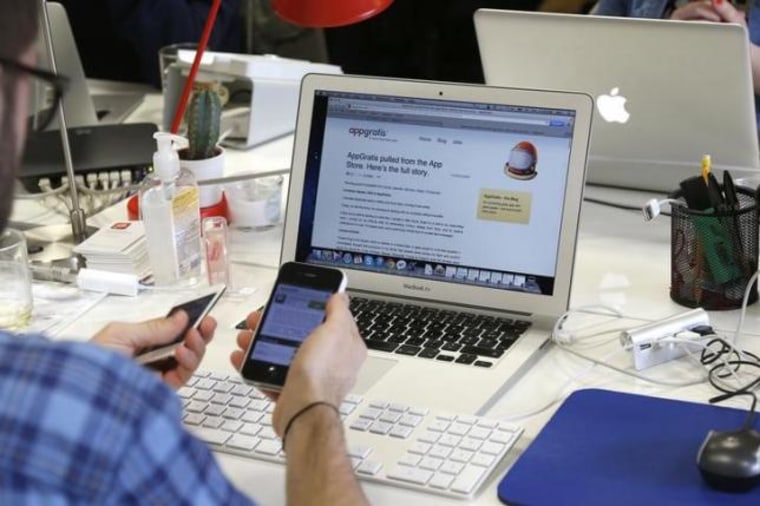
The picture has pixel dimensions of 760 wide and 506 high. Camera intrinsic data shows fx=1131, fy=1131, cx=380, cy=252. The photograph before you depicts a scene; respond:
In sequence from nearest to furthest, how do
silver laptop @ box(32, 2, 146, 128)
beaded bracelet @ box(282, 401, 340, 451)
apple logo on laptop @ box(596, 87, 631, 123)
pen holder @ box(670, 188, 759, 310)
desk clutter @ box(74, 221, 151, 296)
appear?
beaded bracelet @ box(282, 401, 340, 451) → pen holder @ box(670, 188, 759, 310) → desk clutter @ box(74, 221, 151, 296) → apple logo on laptop @ box(596, 87, 631, 123) → silver laptop @ box(32, 2, 146, 128)

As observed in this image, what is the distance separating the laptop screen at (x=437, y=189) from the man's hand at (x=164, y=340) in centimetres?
31

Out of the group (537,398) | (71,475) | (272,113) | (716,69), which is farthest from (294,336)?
(272,113)

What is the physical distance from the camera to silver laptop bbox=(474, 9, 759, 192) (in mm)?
1676

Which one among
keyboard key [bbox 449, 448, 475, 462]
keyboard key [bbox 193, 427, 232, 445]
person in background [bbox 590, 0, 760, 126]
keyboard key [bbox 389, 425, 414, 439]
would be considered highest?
person in background [bbox 590, 0, 760, 126]

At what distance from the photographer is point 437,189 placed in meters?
1.50

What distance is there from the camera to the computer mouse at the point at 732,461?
1.09 metres

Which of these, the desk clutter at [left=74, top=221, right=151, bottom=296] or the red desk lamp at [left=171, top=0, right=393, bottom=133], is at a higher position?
the red desk lamp at [left=171, top=0, right=393, bottom=133]

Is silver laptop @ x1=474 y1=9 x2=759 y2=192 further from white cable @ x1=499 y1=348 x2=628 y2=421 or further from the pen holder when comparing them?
white cable @ x1=499 y1=348 x2=628 y2=421

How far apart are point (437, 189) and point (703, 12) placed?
36.2 inches

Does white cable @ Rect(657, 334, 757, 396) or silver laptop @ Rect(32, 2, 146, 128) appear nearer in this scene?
white cable @ Rect(657, 334, 757, 396)

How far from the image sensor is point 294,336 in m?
1.24

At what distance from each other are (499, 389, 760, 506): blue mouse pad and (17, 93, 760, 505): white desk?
0.10 feet

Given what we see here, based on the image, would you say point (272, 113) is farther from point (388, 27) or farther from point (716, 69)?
point (388, 27)

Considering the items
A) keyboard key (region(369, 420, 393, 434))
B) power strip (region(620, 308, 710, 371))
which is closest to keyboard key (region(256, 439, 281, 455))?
keyboard key (region(369, 420, 393, 434))
